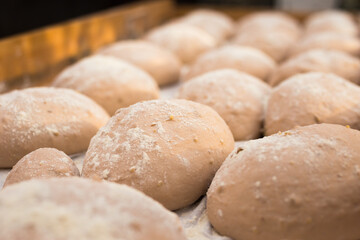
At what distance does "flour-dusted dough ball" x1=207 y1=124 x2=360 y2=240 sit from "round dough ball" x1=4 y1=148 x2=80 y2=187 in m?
0.43

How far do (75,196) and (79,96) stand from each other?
2.89ft

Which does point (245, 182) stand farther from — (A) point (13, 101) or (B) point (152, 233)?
(A) point (13, 101)

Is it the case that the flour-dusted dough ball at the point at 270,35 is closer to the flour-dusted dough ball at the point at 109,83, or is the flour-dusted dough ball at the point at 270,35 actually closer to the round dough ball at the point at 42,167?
the flour-dusted dough ball at the point at 109,83

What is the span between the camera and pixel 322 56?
2.11 metres

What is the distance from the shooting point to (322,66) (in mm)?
2043

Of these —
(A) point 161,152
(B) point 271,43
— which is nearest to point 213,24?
(B) point 271,43

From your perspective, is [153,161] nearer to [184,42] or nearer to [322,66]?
[322,66]

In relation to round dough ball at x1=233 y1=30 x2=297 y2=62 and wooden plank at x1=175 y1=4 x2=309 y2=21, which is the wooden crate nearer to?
wooden plank at x1=175 y1=4 x2=309 y2=21

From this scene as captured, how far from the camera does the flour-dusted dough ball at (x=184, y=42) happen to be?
2957mm

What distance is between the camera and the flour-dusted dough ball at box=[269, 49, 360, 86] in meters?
2.04

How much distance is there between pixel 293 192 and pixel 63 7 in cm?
313

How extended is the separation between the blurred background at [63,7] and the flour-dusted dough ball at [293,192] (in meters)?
2.49

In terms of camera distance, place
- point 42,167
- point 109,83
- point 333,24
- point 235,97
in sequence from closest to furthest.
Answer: point 42,167
point 235,97
point 109,83
point 333,24

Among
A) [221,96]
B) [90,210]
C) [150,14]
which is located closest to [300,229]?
[90,210]
